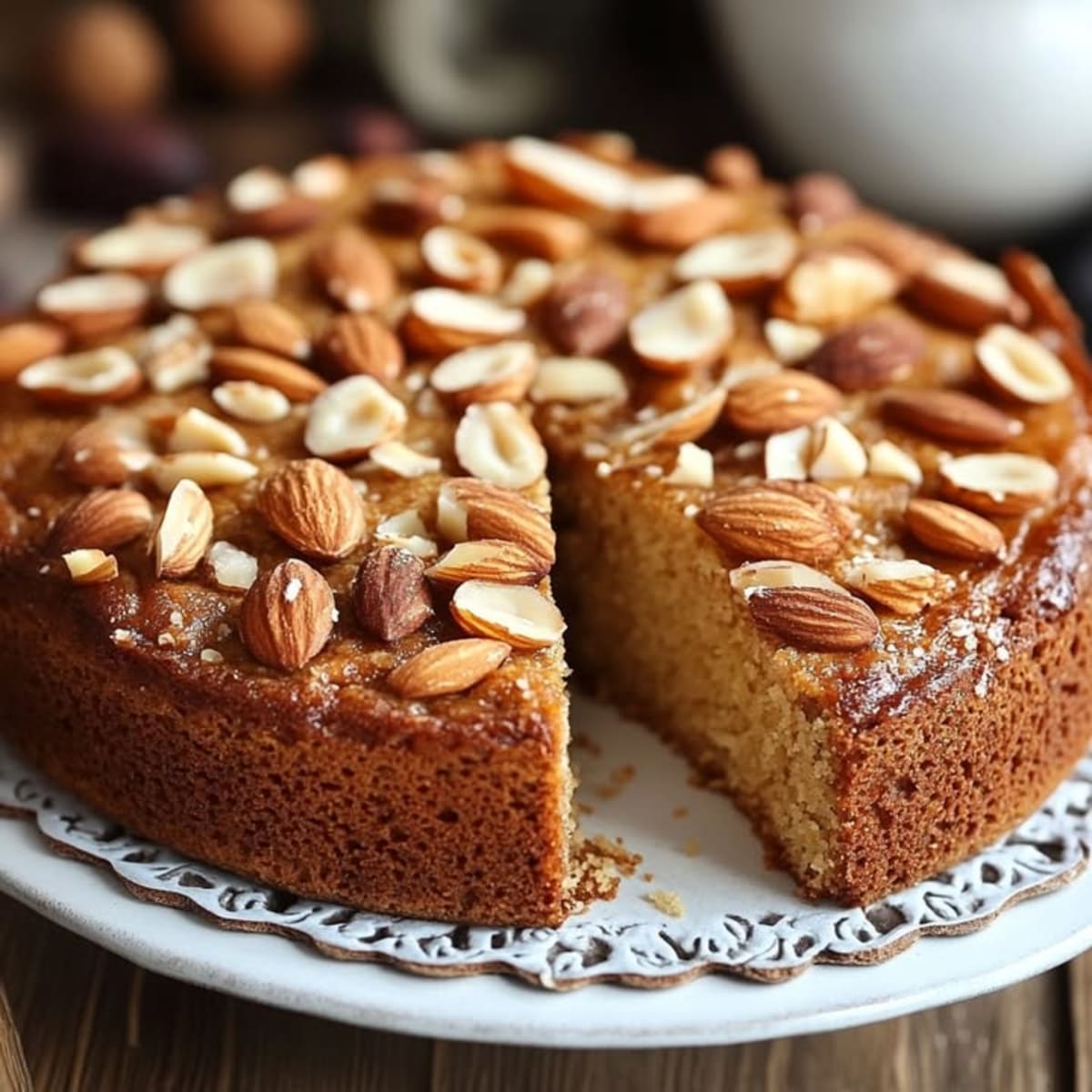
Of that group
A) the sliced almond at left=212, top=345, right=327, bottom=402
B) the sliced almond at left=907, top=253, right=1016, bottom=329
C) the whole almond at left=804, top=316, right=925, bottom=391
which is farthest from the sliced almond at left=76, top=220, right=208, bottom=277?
the sliced almond at left=907, top=253, right=1016, bottom=329

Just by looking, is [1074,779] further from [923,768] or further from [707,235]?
[707,235]

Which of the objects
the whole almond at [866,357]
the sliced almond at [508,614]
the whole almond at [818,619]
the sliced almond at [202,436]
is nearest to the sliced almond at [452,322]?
the sliced almond at [202,436]

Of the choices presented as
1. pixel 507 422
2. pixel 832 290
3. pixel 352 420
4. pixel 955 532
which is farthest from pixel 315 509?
pixel 832 290

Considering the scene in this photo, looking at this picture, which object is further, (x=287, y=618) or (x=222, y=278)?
(x=222, y=278)

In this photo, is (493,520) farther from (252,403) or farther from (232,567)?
(252,403)

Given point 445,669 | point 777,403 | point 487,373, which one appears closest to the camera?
point 445,669

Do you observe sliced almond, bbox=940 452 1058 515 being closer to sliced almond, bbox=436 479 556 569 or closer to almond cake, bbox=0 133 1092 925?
almond cake, bbox=0 133 1092 925
